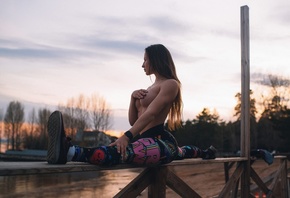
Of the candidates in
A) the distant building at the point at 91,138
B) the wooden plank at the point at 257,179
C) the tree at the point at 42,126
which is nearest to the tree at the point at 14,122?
the tree at the point at 42,126

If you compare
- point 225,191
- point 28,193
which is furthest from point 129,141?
point 28,193

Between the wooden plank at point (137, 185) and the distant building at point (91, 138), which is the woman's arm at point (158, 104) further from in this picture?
the distant building at point (91, 138)

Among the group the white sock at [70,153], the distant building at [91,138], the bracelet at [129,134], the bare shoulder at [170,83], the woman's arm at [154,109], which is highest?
the bare shoulder at [170,83]

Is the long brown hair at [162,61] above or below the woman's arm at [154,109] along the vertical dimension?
above

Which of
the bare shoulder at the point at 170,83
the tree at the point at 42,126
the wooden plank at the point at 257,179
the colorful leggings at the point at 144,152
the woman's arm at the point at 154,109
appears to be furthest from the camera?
the tree at the point at 42,126

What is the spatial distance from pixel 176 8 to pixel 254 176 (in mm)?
3138

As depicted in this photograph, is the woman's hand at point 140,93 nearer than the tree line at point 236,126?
Yes

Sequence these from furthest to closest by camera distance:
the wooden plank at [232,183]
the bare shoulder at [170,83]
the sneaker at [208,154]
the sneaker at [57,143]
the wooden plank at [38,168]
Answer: the wooden plank at [232,183]
the sneaker at [208,154]
the bare shoulder at [170,83]
the sneaker at [57,143]
the wooden plank at [38,168]

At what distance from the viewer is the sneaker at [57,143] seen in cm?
166

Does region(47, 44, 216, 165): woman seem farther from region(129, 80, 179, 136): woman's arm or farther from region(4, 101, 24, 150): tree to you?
region(4, 101, 24, 150): tree

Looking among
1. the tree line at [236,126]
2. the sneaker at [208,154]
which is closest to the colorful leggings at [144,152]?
the sneaker at [208,154]

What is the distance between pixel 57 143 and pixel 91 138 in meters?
45.3

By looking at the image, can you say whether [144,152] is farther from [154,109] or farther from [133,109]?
[133,109]

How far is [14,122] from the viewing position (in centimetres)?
6031
